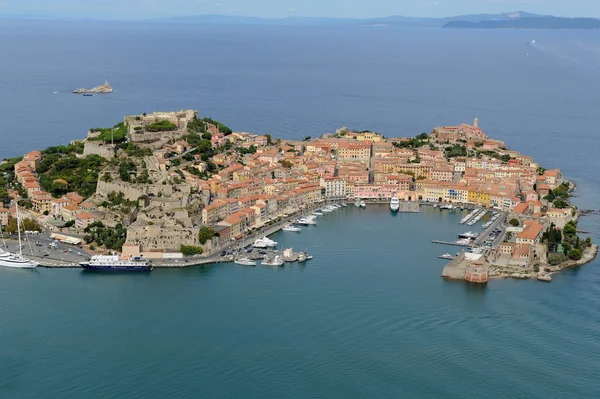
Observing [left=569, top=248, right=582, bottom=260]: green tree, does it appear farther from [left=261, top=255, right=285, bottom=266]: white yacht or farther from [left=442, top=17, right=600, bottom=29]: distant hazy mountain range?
[left=442, top=17, right=600, bottom=29]: distant hazy mountain range

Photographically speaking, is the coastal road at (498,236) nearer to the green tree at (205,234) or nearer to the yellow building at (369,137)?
the green tree at (205,234)

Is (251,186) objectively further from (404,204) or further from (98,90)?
(98,90)

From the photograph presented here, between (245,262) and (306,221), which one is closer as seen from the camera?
(245,262)

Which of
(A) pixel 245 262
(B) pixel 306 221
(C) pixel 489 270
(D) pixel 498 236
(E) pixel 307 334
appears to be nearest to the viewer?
(E) pixel 307 334

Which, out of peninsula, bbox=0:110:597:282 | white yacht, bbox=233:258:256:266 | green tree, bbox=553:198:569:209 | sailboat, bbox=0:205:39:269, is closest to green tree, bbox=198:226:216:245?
peninsula, bbox=0:110:597:282

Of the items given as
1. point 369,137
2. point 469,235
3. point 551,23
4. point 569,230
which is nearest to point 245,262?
point 469,235

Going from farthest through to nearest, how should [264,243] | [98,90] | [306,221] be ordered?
[98,90], [306,221], [264,243]

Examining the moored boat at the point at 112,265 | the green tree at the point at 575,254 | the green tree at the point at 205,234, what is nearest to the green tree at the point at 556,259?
the green tree at the point at 575,254
